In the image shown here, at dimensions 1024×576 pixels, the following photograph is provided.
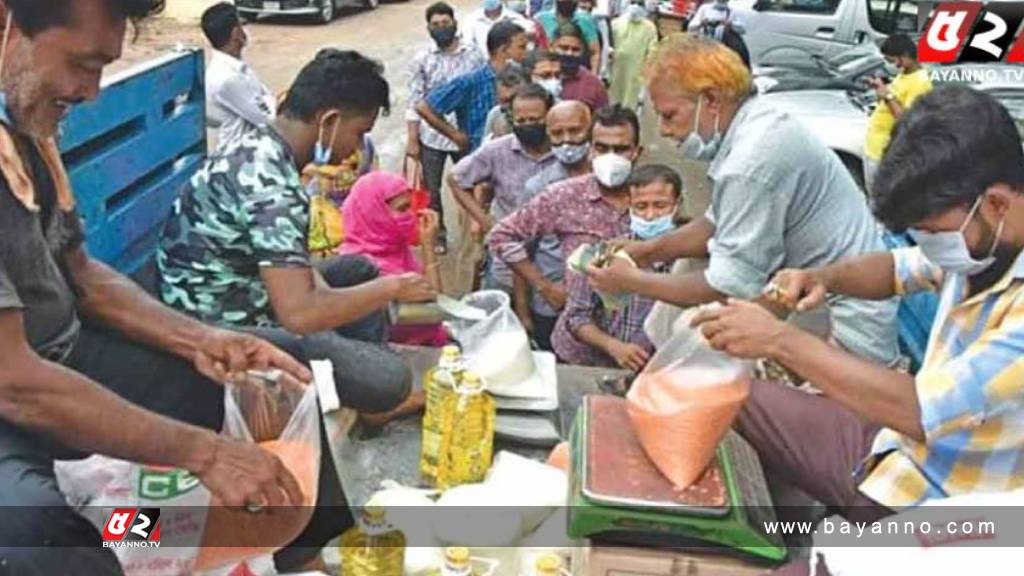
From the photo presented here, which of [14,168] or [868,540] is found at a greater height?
[14,168]

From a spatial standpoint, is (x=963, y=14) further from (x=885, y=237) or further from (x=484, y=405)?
(x=484, y=405)

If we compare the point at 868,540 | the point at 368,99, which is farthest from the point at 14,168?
the point at 868,540

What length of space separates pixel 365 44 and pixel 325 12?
210cm

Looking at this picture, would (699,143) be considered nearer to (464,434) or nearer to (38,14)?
(464,434)

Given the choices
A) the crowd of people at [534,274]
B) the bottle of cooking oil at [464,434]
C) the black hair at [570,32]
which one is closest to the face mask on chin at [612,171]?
the crowd of people at [534,274]

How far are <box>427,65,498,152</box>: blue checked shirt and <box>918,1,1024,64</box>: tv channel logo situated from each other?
375cm

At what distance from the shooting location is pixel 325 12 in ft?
55.6

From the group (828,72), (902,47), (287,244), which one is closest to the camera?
(287,244)

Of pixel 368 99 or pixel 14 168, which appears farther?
pixel 368 99

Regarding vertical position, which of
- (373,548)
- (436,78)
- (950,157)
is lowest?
(436,78)

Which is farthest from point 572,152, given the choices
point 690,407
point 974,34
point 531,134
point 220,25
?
point 974,34

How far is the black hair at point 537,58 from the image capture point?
564 centimetres

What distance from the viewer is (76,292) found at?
7.54 feet

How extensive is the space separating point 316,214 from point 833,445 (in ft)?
8.17
